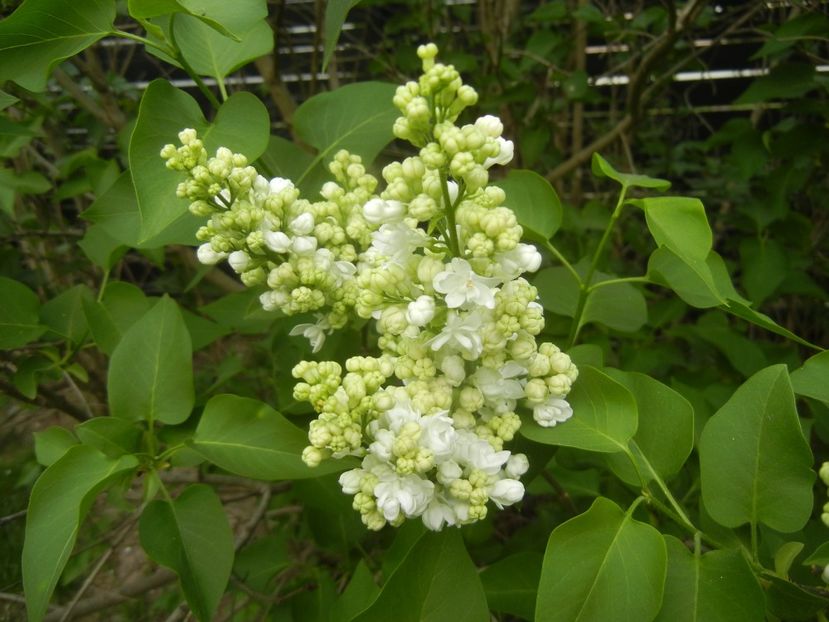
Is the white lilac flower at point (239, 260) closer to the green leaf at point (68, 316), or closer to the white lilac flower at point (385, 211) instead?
the white lilac flower at point (385, 211)

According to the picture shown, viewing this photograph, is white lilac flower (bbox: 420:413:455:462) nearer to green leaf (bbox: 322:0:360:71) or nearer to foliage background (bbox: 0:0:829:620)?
foliage background (bbox: 0:0:829:620)

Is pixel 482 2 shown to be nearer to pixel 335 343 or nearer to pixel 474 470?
pixel 335 343

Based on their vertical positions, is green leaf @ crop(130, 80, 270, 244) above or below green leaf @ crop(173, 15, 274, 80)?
below

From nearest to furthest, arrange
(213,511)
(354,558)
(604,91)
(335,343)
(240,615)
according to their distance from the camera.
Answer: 1. (213,511)
2. (335,343)
3. (354,558)
4. (240,615)
5. (604,91)

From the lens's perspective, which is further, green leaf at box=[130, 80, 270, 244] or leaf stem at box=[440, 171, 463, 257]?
green leaf at box=[130, 80, 270, 244]

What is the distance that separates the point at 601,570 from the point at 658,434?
31 cm

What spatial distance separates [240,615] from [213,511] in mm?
2064

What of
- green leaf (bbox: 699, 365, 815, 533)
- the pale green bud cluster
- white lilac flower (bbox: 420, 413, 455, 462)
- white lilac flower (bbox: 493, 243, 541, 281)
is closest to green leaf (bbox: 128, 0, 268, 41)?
the pale green bud cluster

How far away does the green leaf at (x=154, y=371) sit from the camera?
4.57 feet

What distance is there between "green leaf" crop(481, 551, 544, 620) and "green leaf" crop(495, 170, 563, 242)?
68 cm

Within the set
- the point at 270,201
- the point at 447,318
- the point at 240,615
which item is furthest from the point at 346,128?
the point at 240,615

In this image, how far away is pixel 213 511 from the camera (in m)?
1.26

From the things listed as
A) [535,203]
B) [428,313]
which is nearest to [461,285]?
[428,313]

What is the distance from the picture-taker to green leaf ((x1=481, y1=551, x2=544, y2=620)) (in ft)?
4.59
